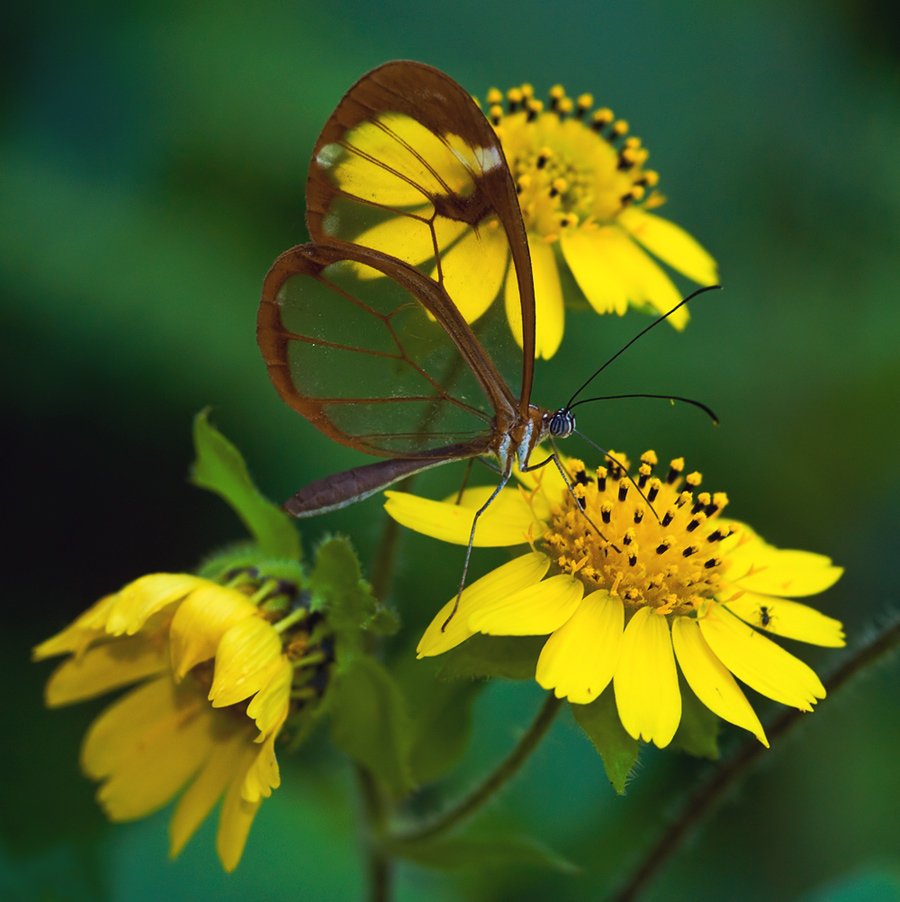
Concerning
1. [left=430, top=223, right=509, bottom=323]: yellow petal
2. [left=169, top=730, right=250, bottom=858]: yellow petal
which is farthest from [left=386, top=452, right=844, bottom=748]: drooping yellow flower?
→ [left=169, top=730, right=250, bottom=858]: yellow petal

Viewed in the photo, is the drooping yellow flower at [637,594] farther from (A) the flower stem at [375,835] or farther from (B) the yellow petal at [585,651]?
(A) the flower stem at [375,835]

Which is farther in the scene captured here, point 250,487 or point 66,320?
point 66,320

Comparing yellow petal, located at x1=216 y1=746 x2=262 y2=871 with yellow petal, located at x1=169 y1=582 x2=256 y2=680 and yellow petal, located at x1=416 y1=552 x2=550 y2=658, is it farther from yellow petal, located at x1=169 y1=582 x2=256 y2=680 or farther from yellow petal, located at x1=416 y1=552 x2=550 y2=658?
yellow petal, located at x1=416 y1=552 x2=550 y2=658

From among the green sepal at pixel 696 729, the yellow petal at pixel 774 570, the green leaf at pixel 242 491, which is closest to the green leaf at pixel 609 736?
the green sepal at pixel 696 729

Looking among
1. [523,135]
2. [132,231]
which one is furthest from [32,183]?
[523,135]

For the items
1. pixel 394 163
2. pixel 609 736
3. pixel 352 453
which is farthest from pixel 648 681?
pixel 352 453

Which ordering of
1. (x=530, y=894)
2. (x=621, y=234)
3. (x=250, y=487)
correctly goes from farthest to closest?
1. (x=530, y=894)
2. (x=621, y=234)
3. (x=250, y=487)

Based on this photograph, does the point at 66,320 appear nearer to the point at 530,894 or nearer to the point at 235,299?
the point at 235,299
